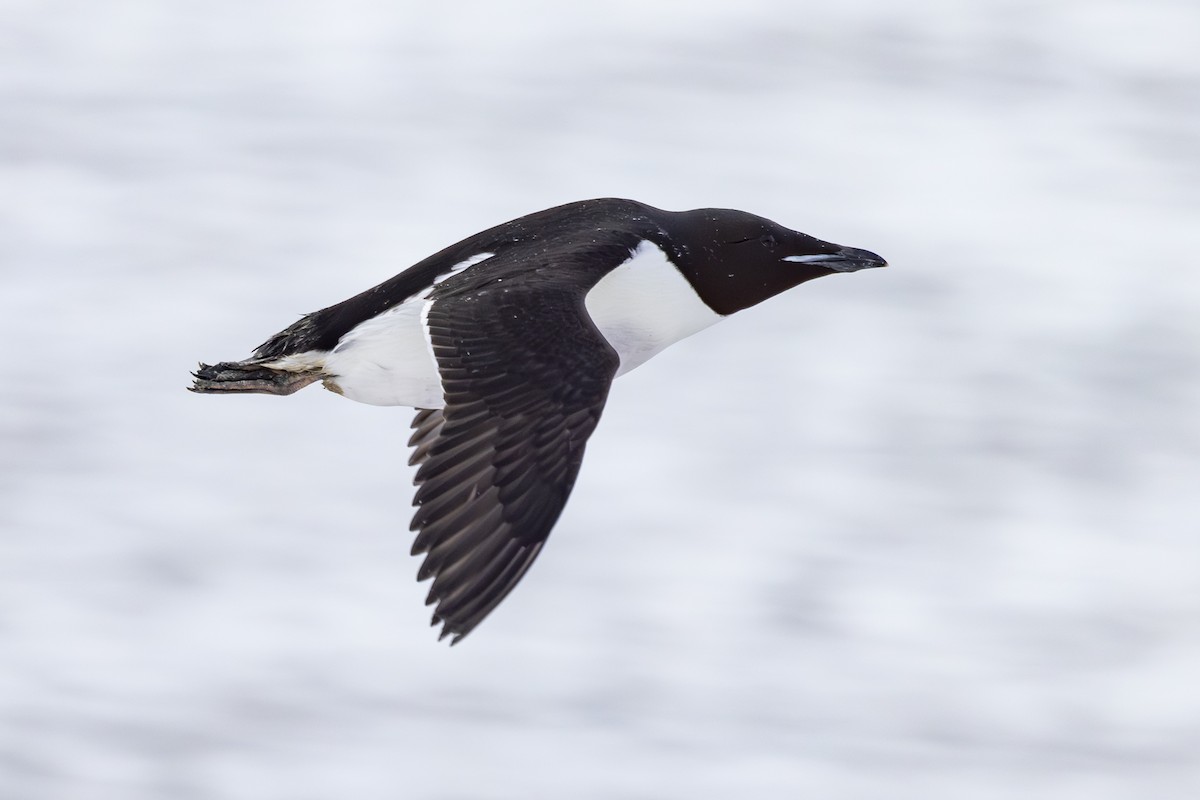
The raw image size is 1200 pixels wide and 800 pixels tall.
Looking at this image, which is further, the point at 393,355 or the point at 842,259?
the point at 842,259

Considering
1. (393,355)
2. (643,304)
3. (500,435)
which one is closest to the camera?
(500,435)

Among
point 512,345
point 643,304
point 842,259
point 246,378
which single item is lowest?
point 512,345

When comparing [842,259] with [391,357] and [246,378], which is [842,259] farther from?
[246,378]

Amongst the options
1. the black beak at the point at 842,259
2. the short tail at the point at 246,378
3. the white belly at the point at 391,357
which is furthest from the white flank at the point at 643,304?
the short tail at the point at 246,378

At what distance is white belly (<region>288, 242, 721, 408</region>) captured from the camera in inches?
221

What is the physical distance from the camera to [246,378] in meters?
5.80

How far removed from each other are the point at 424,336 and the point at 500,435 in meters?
0.64

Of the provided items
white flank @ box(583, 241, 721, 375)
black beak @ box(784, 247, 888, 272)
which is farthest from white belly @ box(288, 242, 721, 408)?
black beak @ box(784, 247, 888, 272)

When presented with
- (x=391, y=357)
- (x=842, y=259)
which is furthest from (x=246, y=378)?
(x=842, y=259)

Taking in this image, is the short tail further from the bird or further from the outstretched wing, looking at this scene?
the outstretched wing

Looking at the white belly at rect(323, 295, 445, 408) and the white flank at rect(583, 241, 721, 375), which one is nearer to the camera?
the white belly at rect(323, 295, 445, 408)

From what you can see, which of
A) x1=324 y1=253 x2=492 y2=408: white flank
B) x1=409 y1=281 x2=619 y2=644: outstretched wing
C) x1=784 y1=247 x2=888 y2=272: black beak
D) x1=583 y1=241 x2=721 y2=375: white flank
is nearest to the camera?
x1=409 y1=281 x2=619 y2=644: outstretched wing

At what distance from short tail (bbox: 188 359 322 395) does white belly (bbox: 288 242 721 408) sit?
89mm

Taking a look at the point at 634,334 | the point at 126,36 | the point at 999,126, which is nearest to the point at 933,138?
the point at 999,126
